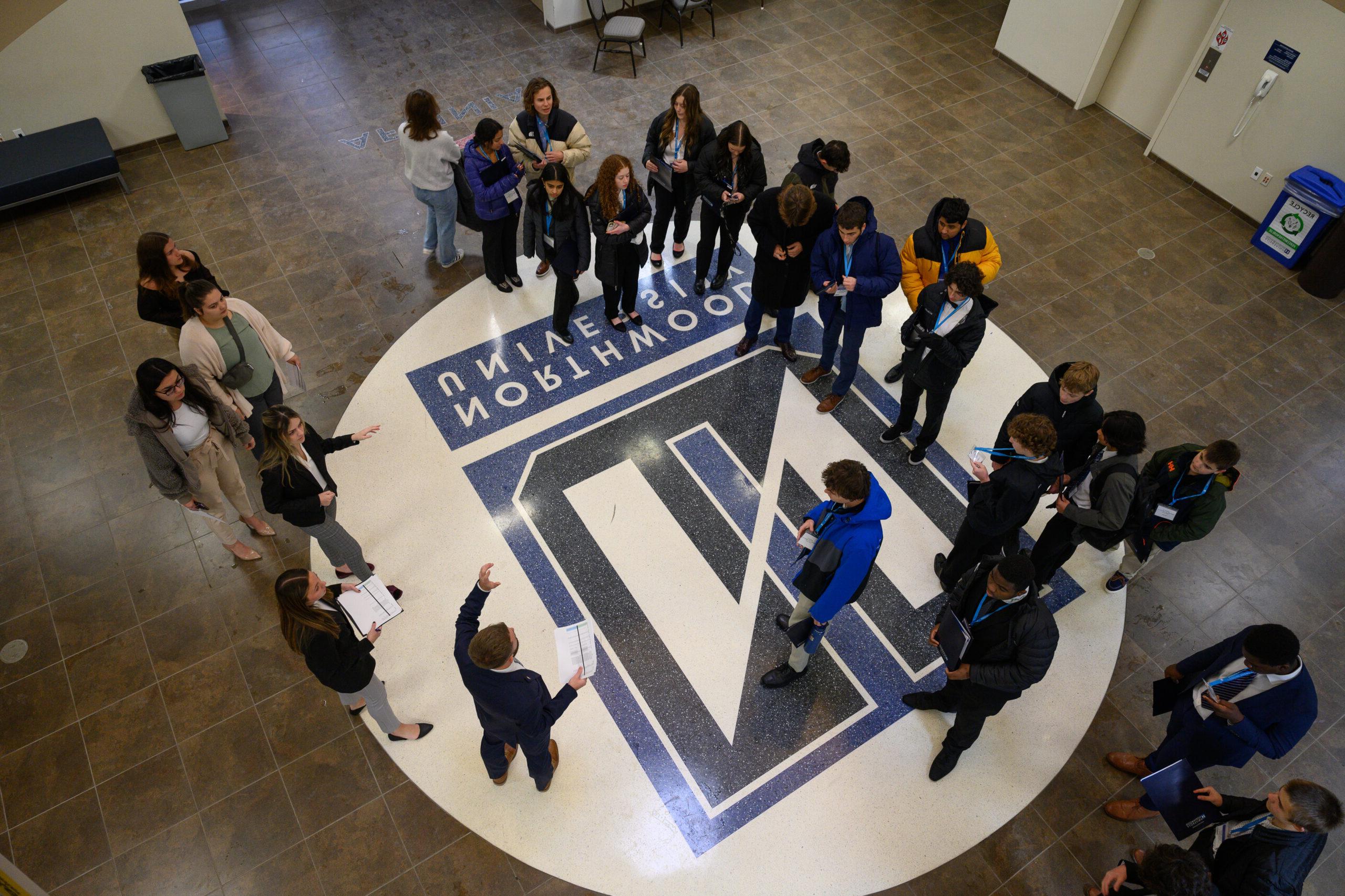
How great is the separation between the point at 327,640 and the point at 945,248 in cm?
430

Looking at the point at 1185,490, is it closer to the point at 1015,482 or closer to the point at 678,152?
the point at 1015,482

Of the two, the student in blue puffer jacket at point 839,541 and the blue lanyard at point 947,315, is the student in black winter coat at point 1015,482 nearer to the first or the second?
the student in blue puffer jacket at point 839,541

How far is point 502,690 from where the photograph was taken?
12.0 ft

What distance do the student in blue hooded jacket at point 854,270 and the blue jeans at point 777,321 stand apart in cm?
41

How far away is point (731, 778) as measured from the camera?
459 cm

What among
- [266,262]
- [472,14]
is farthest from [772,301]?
[472,14]

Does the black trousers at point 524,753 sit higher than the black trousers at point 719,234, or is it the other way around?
the black trousers at point 719,234

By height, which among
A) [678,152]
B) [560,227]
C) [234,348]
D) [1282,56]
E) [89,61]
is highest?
[1282,56]

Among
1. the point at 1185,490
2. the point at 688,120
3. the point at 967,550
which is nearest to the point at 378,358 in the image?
the point at 688,120

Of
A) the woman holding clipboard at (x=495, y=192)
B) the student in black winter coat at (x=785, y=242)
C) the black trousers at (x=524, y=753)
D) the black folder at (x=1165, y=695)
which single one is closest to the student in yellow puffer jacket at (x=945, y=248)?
the student in black winter coat at (x=785, y=242)

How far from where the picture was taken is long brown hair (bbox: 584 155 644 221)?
5.57 metres

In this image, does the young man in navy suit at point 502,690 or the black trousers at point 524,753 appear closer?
the young man in navy suit at point 502,690

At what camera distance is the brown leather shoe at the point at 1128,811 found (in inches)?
176

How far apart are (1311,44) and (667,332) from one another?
602 cm
